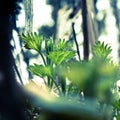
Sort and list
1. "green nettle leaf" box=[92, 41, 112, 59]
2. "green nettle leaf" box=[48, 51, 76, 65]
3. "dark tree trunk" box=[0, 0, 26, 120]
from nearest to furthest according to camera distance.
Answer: "dark tree trunk" box=[0, 0, 26, 120] → "green nettle leaf" box=[48, 51, 76, 65] → "green nettle leaf" box=[92, 41, 112, 59]

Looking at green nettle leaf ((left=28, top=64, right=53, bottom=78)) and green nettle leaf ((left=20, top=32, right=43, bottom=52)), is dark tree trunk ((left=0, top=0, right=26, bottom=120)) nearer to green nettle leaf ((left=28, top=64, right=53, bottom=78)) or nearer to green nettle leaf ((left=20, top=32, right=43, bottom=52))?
green nettle leaf ((left=28, top=64, right=53, bottom=78))

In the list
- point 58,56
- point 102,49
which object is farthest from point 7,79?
point 102,49

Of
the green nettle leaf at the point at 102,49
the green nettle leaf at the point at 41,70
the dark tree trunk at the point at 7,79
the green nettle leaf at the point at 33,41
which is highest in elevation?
the green nettle leaf at the point at 33,41

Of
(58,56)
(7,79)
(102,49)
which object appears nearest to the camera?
(7,79)

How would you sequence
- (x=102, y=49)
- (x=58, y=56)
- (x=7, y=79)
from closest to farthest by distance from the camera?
(x=7, y=79), (x=58, y=56), (x=102, y=49)

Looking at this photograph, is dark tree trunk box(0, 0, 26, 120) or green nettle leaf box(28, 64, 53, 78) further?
green nettle leaf box(28, 64, 53, 78)

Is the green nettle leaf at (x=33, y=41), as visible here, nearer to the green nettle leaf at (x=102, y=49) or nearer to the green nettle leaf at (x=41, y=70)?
the green nettle leaf at (x=41, y=70)

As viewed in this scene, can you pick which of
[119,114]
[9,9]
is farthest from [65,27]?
[9,9]

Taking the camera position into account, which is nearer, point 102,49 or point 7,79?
point 7,79

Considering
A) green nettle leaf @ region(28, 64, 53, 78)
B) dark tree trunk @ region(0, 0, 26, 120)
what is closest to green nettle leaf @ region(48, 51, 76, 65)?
green nettle leaf @ region(28, 64, 53, 78)

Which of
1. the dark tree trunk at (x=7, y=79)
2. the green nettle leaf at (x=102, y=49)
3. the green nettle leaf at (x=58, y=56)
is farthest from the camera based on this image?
the green nettle leaf at (x=102, y=49)

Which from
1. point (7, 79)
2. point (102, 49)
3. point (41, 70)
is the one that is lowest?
point (7, 79)

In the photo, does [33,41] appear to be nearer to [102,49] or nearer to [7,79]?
[102,49]

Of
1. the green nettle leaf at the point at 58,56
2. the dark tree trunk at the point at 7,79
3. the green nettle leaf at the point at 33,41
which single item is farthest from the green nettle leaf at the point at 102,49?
the dark tree trunk at the point at 7,79
